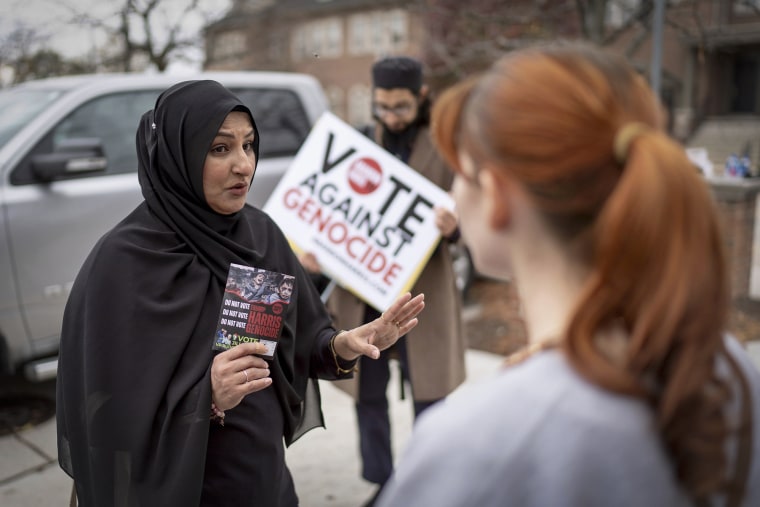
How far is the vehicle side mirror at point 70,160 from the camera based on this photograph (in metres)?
4.05

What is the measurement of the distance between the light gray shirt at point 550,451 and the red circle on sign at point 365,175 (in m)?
2.23

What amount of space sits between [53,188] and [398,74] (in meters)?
2.43

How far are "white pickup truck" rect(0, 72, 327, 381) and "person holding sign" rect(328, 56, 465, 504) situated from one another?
1636 millimetres

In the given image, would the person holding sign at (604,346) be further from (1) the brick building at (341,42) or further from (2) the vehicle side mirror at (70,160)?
(1) the brick building at (341,42)

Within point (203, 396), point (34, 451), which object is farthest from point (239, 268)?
point (34, 451)

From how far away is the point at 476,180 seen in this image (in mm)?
1056

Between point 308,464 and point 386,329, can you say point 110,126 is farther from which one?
point 386,329

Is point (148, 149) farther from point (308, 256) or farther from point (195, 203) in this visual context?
point (308, 256)

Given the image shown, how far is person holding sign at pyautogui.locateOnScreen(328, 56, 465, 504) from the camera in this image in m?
3.16

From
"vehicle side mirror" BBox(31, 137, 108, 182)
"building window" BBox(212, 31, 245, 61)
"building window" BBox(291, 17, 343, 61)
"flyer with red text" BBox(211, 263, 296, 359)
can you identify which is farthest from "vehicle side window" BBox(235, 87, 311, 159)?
"building window" BBox(291, 17, 343, 61)

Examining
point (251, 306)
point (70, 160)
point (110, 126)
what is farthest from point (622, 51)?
point (251, 306)

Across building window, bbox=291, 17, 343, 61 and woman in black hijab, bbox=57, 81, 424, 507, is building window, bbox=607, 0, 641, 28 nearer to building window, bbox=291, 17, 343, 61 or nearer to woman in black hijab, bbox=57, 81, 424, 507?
woman in black hijab, bbox=57, 81, 424, 507

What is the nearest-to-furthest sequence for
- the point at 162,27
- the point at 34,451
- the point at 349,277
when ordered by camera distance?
1. the point at 349,277
2. the point at 34,451
3. the point at 162,27

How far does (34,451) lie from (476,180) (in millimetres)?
3715
